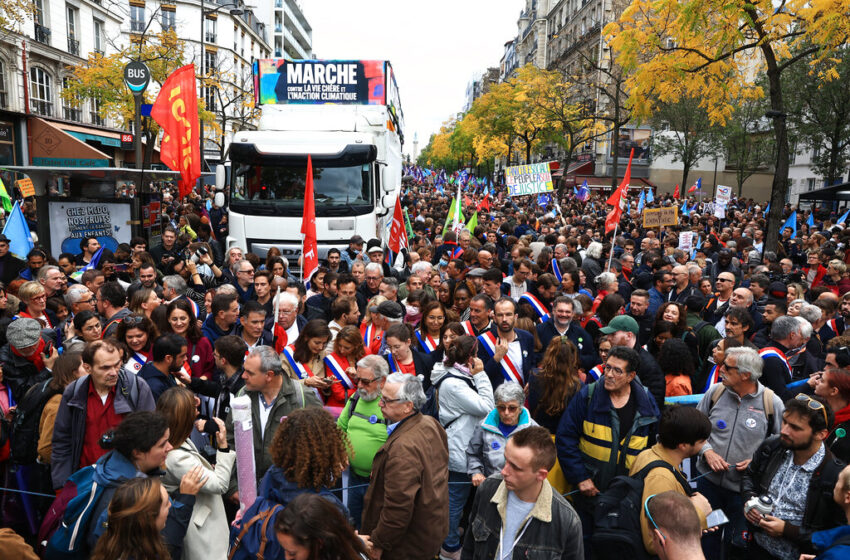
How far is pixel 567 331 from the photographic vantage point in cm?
622

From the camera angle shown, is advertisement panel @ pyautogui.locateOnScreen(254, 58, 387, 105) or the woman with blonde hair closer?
the woman with blonde hair

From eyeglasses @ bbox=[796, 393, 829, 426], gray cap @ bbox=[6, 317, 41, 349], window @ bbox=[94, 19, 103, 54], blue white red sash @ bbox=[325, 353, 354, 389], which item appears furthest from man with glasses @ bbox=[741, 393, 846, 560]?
window @ bbox=[94, 19, 103, 54]

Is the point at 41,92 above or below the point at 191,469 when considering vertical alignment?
above

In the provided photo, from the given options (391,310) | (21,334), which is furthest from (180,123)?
(21,334)

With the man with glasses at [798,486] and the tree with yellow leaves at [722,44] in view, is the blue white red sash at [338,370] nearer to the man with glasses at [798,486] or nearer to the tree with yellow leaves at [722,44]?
the man with glasses at [798,486]

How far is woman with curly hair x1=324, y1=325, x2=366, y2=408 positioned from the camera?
526 centimetres

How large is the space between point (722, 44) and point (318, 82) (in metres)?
8.40

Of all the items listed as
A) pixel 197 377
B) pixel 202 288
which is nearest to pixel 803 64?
pixel 202 288

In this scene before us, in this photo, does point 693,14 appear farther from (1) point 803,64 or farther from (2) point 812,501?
(1) point 803,64

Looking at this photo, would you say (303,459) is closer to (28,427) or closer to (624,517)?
(624,517)

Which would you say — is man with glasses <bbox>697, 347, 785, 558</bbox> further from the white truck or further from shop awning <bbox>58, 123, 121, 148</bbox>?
shop awning <bbox>58, 123, 121, 148</bbox>

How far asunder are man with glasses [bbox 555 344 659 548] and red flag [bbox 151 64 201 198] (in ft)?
29.7

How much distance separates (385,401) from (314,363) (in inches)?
74.0

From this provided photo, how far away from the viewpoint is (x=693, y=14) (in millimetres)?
10953
